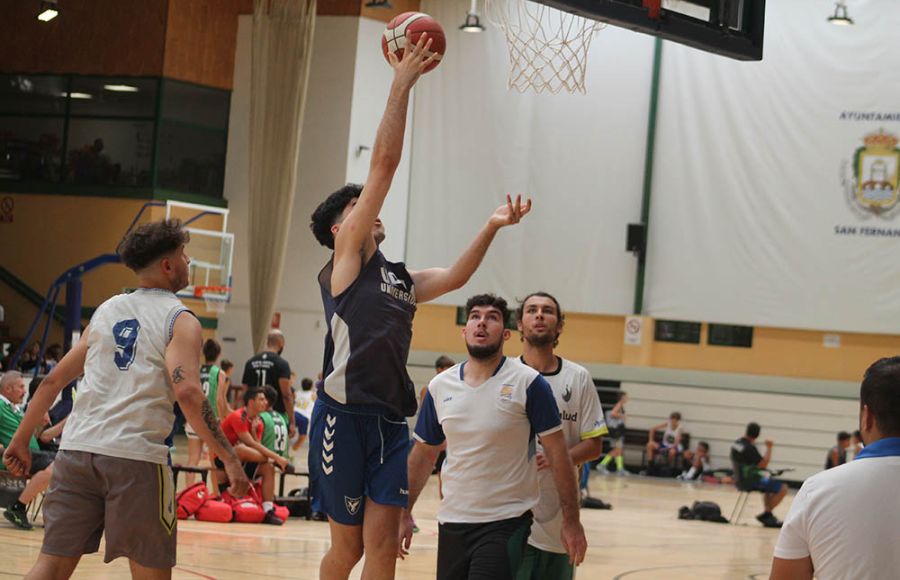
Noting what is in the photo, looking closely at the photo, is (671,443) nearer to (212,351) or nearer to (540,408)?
(212,351)

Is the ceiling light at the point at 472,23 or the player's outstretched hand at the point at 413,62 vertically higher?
the ceiling light at the point at 472,23

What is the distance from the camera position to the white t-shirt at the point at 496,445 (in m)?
5.41

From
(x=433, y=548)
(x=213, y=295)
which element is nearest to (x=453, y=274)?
(x=433, y=548)

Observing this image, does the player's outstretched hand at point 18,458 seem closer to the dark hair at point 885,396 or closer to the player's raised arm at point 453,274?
the player's raised arm at point 453,274

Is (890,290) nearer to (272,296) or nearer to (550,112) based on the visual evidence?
(550,112)

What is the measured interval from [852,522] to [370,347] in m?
2.27

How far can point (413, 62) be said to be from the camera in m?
5.00

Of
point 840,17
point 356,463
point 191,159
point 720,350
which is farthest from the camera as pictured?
point 720,350

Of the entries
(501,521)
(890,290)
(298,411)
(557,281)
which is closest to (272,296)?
(298,411)

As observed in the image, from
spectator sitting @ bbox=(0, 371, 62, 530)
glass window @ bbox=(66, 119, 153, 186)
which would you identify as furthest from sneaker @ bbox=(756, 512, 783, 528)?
glass window @ bbox=(66, 119, 153, 186)

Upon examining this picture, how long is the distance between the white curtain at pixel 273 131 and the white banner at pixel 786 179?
23.2 feet

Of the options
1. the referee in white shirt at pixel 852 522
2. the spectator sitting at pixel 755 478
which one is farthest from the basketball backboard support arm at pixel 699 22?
the spectator sitting at pixel 755 478

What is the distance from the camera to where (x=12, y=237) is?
25062 mm

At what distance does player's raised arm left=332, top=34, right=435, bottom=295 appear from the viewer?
490 centimetres
